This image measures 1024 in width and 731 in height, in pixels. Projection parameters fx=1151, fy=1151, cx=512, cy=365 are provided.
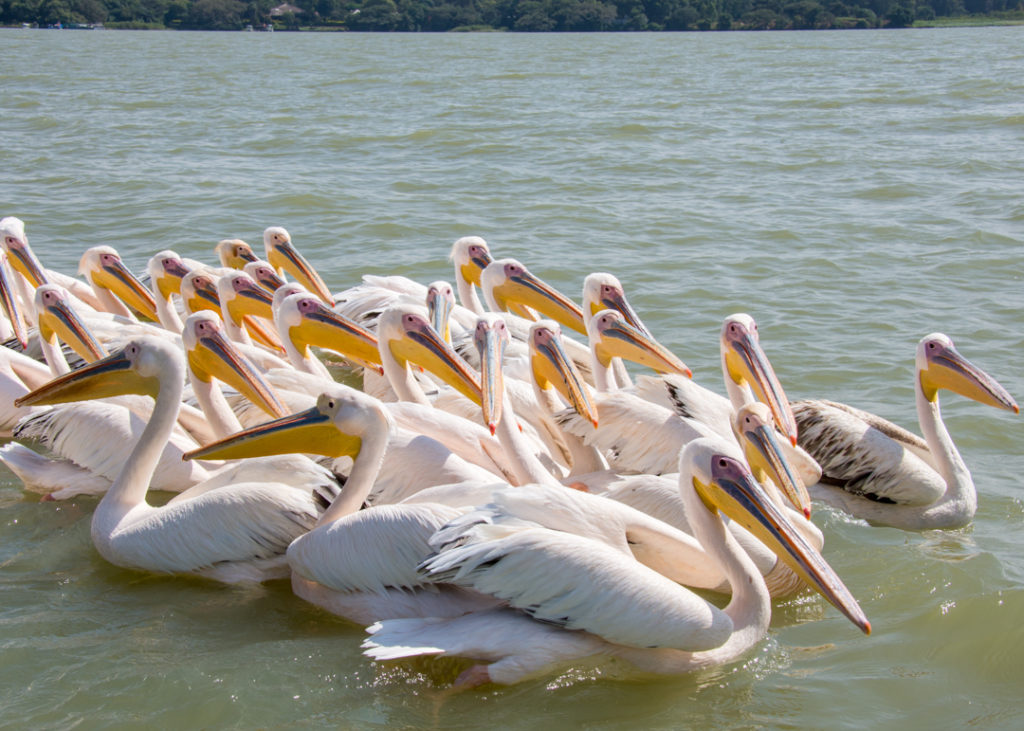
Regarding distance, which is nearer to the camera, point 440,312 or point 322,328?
point 322,328

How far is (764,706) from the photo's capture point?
322 cm

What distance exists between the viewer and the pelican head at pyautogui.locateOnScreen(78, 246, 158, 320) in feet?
19.7

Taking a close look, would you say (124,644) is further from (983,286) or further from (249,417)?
(983,286)

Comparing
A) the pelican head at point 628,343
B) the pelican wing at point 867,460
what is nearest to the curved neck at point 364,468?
the pelican head at point 628,343

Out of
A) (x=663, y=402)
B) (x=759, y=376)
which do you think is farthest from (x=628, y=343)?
(x=759, y=376)

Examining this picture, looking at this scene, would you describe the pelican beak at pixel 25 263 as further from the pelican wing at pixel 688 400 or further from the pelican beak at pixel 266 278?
the pelican wing at pixel 688 400

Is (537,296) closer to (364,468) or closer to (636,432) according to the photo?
(636,432)

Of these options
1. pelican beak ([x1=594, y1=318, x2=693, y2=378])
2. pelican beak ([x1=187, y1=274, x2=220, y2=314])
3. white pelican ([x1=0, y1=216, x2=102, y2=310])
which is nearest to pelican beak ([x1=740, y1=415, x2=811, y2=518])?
pelican beak ([x1=594, y1=318, x2=693, y2=378])

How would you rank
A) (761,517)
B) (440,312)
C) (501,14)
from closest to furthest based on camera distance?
(761,517) < (440,312) < (501,14)

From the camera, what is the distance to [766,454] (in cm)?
380

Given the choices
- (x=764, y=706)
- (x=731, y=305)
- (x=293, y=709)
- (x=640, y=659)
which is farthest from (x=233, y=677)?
(x=731, y=305)

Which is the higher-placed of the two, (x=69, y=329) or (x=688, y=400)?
(x=69, y=329)

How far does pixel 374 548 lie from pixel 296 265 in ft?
11.4

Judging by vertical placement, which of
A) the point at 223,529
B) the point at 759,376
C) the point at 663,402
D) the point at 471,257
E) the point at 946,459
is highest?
the point at 471,257
